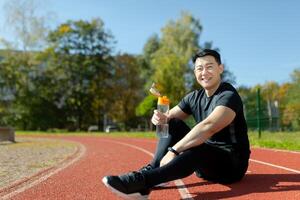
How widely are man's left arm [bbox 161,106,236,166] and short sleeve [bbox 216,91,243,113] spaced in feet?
0.15

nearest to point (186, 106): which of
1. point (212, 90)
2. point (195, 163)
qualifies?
point (212, 90)

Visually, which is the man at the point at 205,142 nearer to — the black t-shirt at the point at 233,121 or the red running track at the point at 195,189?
the black t-shirt at the point at 233,121

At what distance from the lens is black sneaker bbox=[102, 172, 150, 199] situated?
416 cm

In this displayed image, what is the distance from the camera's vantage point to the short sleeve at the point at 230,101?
4784 millimetres

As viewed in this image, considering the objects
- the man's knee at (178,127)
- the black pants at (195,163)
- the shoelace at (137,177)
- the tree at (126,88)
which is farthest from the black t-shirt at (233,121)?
the tree at (126,88)

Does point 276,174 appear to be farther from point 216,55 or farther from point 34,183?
point 34,183

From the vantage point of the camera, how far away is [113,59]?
196 ft

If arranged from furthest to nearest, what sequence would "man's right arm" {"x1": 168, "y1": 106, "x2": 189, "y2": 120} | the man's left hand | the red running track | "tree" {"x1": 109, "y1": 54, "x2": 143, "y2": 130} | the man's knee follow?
"tree" {"x1": 109, "y1": 54, "x2": 143, "y2": 130} < "man's right arm" {"x1": 168, "y1": 106, "x2": 189, "y2": 120} < the man's knee < the red running track < the man's left hand

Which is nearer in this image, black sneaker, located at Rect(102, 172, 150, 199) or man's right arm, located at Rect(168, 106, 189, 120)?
black sneaker, located at Rect(102, 172, 150, 199)

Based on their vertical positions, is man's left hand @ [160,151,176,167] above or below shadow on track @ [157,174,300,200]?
above

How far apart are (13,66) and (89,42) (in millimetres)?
10338

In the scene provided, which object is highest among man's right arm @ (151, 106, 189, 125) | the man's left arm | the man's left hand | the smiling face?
the smiling face

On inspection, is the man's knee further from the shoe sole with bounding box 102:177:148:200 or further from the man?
the shoe sole with bounding box 102:177:148:200

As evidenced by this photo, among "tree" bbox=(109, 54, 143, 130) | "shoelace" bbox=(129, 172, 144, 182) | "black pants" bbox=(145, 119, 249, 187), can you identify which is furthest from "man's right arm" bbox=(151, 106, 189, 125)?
"tree" bbox=(109, 54, 143, 130)
